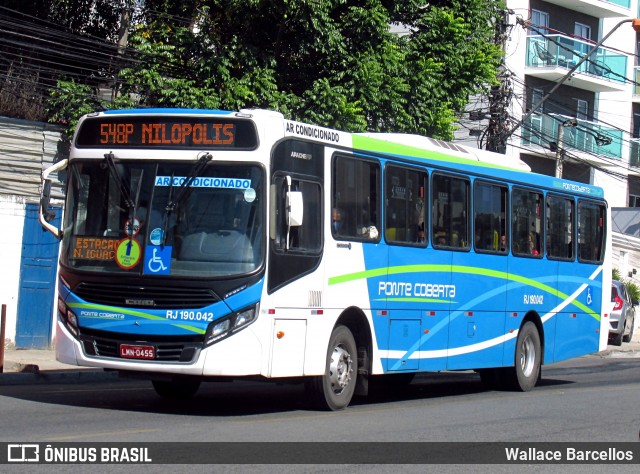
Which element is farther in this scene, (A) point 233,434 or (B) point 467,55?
(B) point 467,55

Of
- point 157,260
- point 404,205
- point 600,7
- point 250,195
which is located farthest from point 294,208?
point 600,7

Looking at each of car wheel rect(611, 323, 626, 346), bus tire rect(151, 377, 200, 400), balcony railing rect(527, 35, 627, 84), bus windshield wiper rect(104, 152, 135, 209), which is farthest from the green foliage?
bus windshield wiper rect(104, 152, 135, 209)

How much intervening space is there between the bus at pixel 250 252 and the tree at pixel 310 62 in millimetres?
6697

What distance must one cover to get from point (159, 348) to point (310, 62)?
12.2m

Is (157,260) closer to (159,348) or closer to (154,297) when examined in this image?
(154,297)

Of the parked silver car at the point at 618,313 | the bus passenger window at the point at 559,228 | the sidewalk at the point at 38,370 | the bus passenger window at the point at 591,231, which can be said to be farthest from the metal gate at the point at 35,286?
the parked silver car at the point at 618,313

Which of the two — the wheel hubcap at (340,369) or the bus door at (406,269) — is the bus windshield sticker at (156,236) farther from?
the bus door at (406,269)

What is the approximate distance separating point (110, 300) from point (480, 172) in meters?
6.38

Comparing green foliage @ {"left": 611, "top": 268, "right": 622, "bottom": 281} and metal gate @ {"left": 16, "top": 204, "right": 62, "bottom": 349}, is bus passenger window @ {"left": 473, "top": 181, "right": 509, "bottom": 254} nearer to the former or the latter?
metal gate @ {"left": 16, "top": 204, "right": 62, "bottom": 349}

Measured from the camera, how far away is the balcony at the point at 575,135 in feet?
133

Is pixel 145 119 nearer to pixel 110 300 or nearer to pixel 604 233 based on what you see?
pixel 110 300

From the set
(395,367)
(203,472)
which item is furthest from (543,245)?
(203,472)

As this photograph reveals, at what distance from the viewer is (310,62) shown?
2230 centimetres

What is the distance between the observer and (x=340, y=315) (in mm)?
12430
